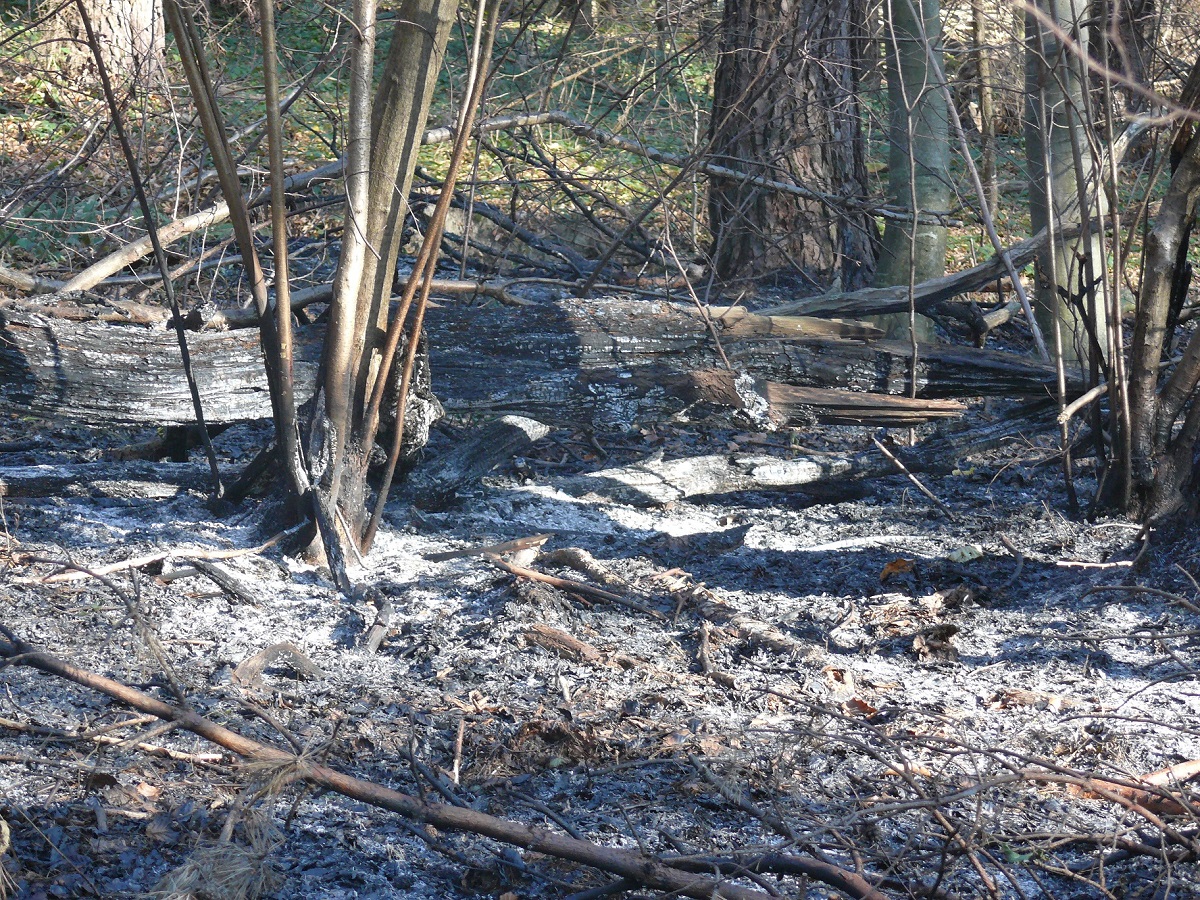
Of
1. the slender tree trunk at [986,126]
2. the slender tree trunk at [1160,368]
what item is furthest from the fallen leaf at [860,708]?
the slender tree trunk at [986,126]

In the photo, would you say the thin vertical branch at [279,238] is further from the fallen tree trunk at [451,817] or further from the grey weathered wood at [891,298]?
the grey weathered wood at [891,298]

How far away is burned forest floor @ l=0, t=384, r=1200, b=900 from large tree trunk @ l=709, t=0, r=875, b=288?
2838mm

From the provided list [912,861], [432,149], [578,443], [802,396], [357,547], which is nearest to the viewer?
[912,861]

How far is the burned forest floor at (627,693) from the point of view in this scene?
204 centimetres

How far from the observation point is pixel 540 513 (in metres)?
4.32

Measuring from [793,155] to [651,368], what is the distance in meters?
2.90

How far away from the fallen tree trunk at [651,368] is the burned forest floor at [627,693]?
0.40 m

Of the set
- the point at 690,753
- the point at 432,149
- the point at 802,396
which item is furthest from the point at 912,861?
the point at 432,149

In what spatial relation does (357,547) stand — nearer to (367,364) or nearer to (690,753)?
(367,364)

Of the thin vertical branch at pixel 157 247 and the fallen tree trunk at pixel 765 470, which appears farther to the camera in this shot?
the fallen tree trunk at pixel 765 470

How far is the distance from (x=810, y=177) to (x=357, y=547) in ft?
15.2

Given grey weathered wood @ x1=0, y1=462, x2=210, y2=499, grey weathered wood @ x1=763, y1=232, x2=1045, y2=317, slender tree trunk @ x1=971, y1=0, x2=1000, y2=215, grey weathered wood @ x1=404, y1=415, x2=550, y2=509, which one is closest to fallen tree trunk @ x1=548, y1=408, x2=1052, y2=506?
grey weathered wood @ x1=404, y1=415, x2=550, y2=509

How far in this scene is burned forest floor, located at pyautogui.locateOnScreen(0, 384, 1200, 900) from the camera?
80.4 inches

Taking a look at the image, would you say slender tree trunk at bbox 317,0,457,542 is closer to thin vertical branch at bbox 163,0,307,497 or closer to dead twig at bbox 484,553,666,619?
thin vertical branch at bbox 163,0,307,497
